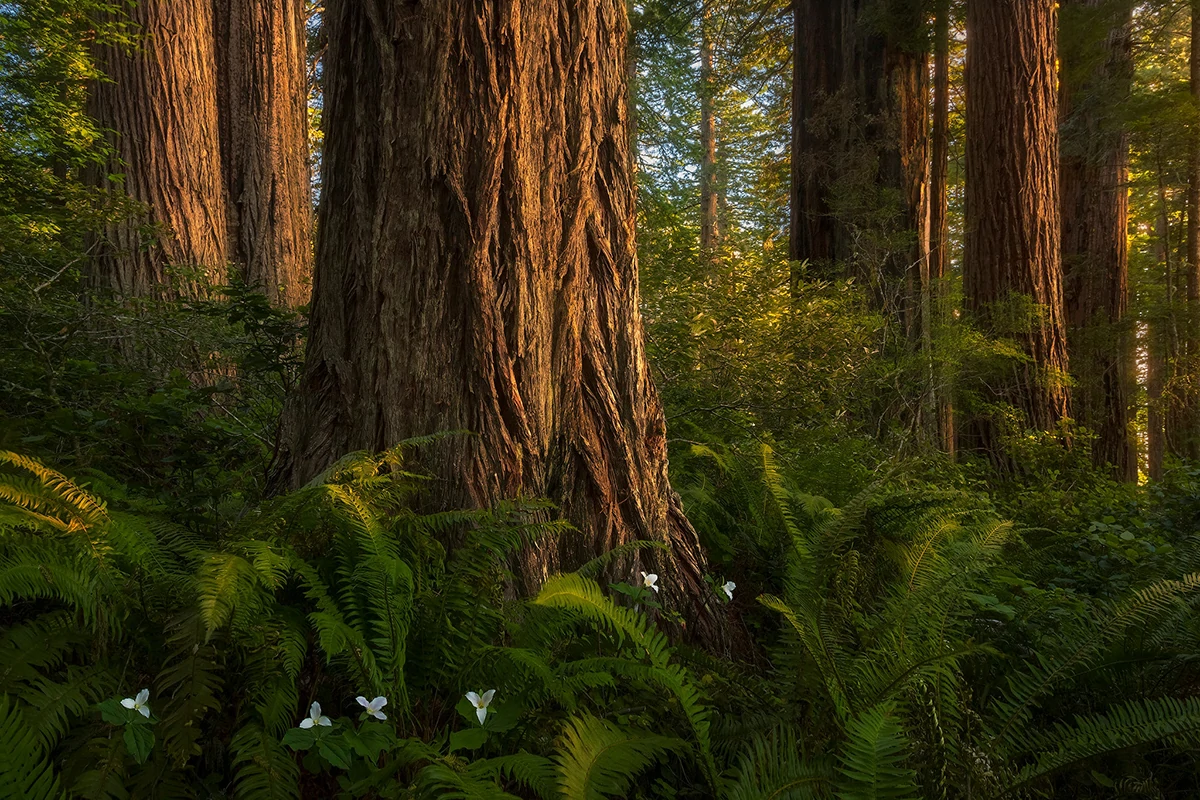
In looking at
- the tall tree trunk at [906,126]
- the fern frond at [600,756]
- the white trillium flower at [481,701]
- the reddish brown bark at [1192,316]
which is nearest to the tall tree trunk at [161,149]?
the white trillium flower at [481,701]

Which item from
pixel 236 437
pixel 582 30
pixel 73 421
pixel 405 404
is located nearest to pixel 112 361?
pixel 236 437

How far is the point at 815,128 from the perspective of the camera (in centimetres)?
855

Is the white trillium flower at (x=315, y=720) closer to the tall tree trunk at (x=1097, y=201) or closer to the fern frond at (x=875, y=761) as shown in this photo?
the fern frond at (x=875, y=761)

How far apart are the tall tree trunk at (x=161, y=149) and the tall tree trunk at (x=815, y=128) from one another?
6227mm

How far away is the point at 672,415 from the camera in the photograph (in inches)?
200

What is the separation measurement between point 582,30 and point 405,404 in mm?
1569

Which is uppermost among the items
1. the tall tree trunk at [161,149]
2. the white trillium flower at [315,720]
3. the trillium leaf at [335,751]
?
the tall tree trunk at [161,149]


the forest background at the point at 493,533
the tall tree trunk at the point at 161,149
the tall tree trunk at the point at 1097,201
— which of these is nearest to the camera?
the forest background at the point at 493,533

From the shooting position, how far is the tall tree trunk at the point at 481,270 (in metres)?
2.58

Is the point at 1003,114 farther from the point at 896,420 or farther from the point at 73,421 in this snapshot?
the point at 73,421

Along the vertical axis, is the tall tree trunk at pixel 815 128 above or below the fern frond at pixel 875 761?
above

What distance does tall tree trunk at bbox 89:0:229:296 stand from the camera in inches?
249

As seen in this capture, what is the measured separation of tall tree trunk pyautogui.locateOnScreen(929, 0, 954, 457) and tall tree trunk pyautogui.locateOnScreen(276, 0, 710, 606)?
16.0ft

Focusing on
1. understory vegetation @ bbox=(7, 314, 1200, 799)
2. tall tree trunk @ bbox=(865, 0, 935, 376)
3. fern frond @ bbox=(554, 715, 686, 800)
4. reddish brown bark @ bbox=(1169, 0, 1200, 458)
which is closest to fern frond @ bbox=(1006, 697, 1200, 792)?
understory vegetation @ bbox=(7, 314, 1200, 799)
